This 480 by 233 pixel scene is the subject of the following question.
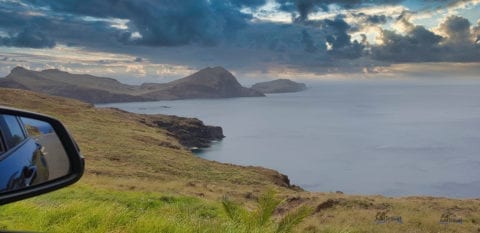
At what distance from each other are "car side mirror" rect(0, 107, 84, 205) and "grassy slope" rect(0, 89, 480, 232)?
4.87m

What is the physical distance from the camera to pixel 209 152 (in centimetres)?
13712

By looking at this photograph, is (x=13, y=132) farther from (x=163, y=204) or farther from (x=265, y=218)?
(x=163, y=204)

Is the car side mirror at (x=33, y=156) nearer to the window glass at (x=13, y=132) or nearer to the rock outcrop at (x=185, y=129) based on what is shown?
the window glass at (x=13, y=132)

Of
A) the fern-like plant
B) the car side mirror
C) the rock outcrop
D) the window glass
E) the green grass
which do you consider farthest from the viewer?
the rock outcrop

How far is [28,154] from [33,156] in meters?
0.05

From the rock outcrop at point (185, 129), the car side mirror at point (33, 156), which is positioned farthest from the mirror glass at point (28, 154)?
the rock outcrop at point (185, 129)

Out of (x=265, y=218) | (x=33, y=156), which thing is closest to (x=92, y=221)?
(x=265, y=218)

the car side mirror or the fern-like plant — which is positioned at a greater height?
the car side mirror

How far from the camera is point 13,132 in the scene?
2445 mm

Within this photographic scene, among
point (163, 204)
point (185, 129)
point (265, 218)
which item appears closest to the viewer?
point (265, 218)

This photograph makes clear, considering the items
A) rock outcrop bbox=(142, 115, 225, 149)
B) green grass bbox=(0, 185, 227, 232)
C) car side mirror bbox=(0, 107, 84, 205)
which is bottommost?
rock outcrop bbox=(142, 115, 225, 149)

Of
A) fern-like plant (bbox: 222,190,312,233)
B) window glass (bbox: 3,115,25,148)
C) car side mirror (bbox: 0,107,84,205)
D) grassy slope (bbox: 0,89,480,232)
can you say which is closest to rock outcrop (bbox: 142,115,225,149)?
grassy slope (bbox: 0,89,480,232)

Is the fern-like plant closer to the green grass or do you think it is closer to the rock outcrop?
the green grass

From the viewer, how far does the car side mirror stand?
228 cm
